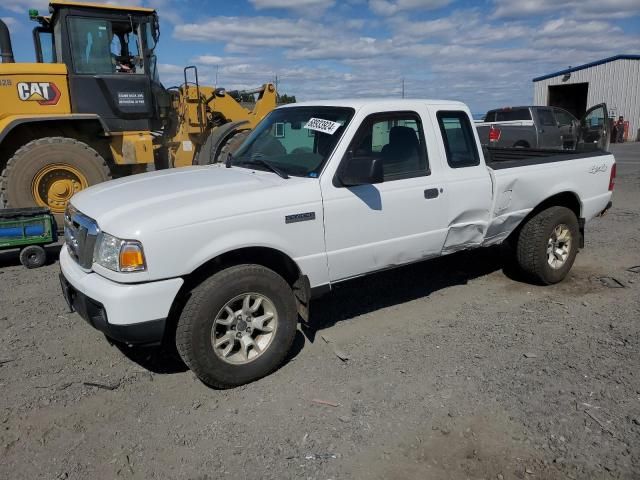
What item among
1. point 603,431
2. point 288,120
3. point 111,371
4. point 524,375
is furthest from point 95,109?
point 603,431

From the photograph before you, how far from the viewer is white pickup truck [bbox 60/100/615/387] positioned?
10.6 ft

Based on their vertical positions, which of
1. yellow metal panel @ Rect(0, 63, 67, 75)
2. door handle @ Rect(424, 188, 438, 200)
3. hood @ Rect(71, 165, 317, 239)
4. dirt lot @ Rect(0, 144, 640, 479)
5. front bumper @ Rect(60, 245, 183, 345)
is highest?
yellow metal panel @ Rect(0, 63, 67, 75)

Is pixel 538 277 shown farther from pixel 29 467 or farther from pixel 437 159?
pixel 29 467

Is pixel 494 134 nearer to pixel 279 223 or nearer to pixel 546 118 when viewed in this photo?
pixel 546 118

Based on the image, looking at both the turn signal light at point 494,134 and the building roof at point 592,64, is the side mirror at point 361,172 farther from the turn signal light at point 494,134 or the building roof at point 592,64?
the building roof at point 592,64

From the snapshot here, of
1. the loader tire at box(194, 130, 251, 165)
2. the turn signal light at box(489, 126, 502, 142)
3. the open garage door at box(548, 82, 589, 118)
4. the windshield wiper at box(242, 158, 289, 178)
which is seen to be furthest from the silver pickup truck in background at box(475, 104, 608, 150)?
the open garage door at box(548, 82, 589, 118)

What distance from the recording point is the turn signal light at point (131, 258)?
3.12 metres

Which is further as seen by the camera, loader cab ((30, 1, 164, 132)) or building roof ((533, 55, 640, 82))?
building roof ((533, 55, 640, 82))

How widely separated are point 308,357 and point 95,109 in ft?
20.4

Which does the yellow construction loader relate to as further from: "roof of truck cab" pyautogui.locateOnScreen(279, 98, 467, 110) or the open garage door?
→ the open garage door

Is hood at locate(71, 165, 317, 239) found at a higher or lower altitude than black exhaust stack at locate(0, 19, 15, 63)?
lower

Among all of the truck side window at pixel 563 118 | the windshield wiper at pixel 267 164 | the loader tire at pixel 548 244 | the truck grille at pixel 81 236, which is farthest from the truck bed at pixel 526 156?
the truck side window at pixel 563 118

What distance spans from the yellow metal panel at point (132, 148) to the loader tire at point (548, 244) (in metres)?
5.86

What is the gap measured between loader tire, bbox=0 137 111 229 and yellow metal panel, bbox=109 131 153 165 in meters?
0.61
